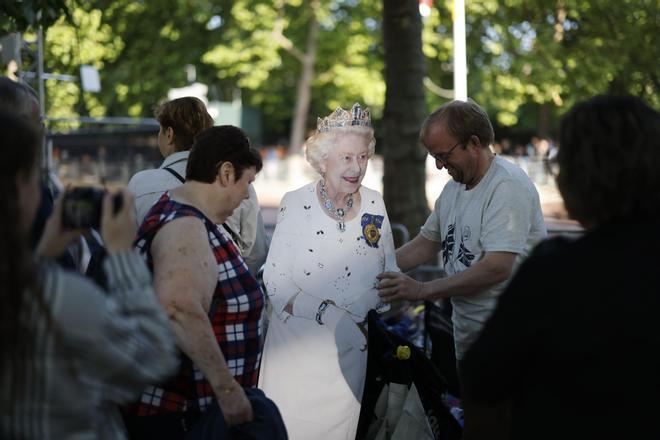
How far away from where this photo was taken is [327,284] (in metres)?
3.81

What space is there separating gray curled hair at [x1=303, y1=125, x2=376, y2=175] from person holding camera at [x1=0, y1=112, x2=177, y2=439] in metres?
2.13

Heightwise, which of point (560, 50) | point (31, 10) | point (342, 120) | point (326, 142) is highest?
point (560, 50)

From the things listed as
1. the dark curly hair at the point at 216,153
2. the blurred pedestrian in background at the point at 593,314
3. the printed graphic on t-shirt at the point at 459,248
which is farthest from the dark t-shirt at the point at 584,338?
the printed graphic on t-shirt at the point at 459,248

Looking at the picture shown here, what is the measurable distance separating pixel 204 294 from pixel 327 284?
127cm

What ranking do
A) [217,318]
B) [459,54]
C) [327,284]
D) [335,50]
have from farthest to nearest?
[335,50] → [459,54] → [327,284] → [217,318]

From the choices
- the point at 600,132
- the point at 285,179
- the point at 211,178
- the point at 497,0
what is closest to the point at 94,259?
the point at 211,178

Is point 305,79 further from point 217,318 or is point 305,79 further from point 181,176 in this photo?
point 217,318

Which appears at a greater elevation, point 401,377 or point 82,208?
point 82,208

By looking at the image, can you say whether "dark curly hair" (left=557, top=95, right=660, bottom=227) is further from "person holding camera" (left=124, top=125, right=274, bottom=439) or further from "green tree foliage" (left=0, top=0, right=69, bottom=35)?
"green tree foliage" (left=0, top=0, right=69, bottom=35)

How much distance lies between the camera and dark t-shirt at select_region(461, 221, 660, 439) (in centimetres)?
176

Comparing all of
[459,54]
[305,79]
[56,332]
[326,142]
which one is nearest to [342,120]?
[326,142]

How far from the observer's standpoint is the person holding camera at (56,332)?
1.64 metres

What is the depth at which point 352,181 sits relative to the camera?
12.7 feet

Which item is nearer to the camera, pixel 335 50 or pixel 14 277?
pixel 14 277
